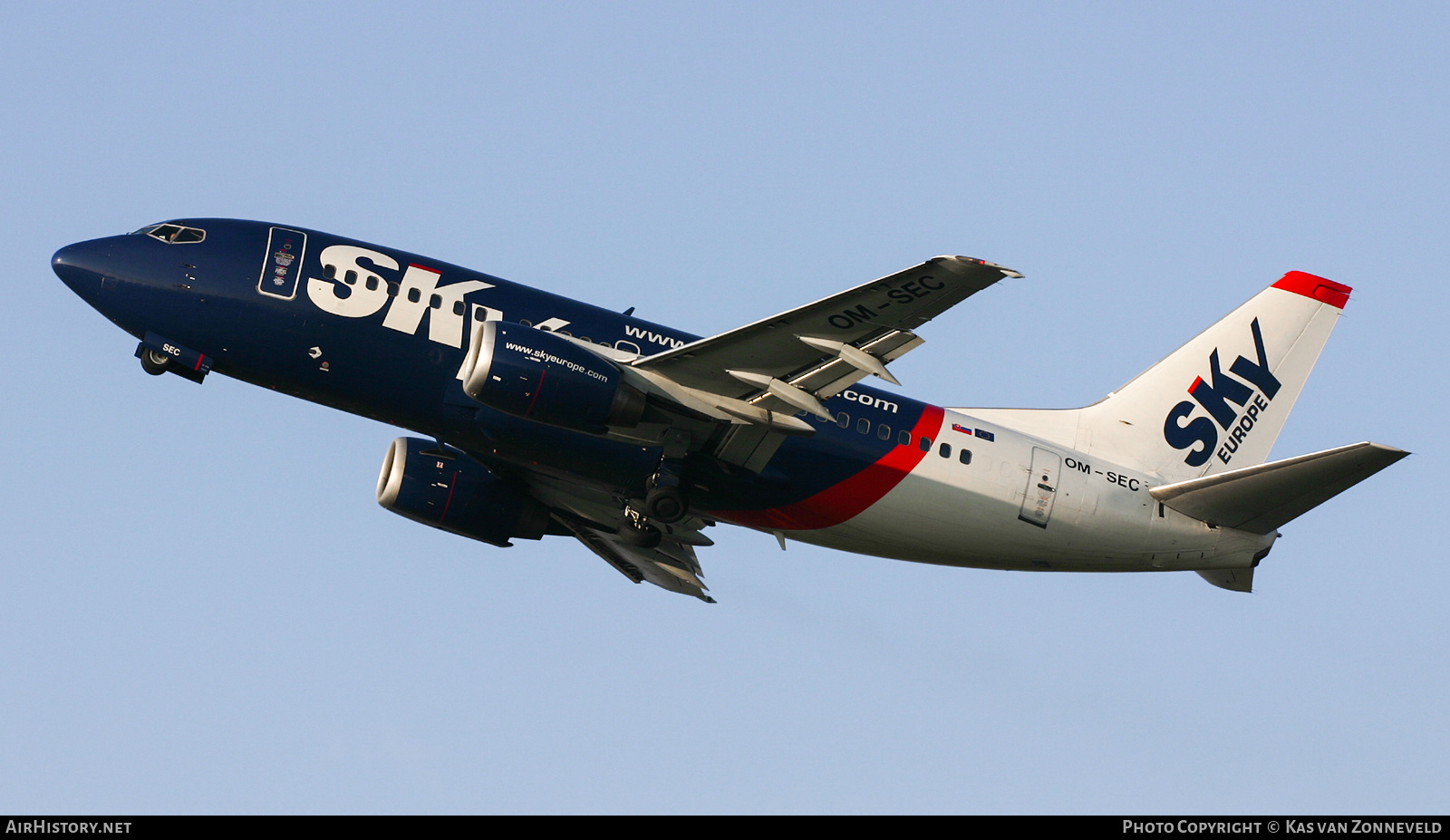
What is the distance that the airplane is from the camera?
2930 cm

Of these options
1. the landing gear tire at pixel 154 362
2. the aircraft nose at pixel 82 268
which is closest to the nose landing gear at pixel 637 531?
the landing gear tire at pixel 154 362

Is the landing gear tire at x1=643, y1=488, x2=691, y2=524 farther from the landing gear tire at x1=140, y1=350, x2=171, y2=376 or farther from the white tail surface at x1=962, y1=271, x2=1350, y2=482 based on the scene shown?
the landing gear tire at x1=140, y1=350, x2=171, y2=376

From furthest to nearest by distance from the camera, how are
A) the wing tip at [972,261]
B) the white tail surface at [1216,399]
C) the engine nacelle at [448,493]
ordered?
the white tail surface at [1216,399], the engine nacelle at [448,493], the wing tip at [972,261]

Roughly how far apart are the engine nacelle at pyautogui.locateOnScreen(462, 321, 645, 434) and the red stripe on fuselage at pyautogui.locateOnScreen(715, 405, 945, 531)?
15.2ft

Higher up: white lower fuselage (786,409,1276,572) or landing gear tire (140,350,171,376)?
white lower fuselage (786,409,1276,572)

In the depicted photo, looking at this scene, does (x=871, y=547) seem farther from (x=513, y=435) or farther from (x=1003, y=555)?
→ (x=513, y=435)

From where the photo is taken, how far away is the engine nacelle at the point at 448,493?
116 feet

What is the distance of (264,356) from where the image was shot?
30516 mm

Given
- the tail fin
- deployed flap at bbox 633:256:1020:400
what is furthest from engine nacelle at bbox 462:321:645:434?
the tail fin

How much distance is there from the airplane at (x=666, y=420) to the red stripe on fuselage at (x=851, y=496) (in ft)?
0.19

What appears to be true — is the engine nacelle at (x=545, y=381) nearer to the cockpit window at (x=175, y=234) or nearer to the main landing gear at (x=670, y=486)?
the main landing gear at (x=670, y=486)

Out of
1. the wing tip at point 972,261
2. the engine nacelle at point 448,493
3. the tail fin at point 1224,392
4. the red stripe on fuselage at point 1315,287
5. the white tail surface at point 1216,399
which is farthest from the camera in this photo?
the red stripe on fuselage at point 1315,287

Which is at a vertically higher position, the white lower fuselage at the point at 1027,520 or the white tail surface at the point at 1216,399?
the white tail surface at the point at 1216,399

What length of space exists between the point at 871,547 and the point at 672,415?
20.8 feet
